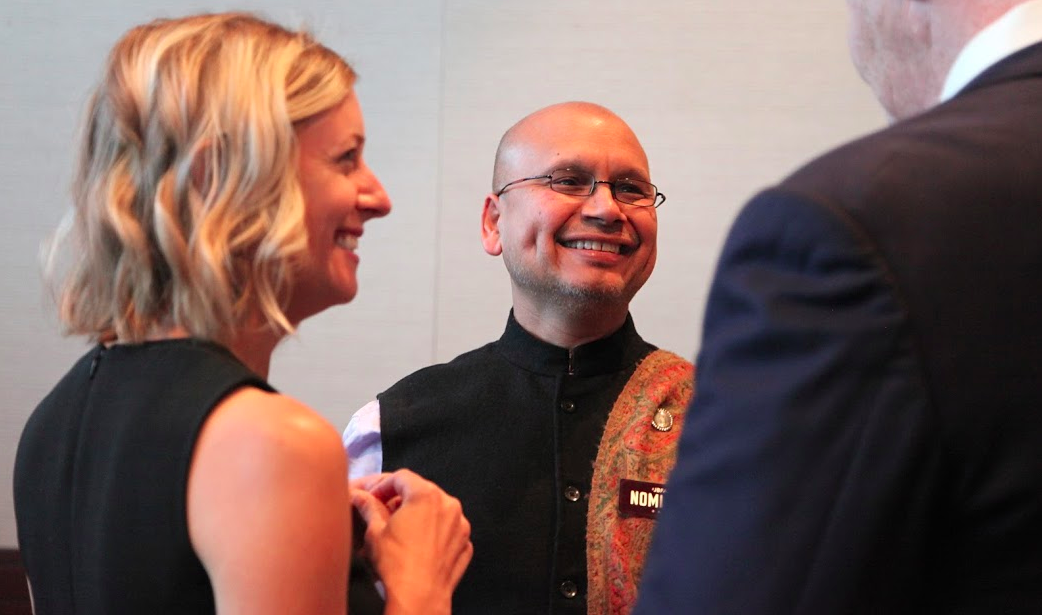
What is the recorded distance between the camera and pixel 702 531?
780 millimetres

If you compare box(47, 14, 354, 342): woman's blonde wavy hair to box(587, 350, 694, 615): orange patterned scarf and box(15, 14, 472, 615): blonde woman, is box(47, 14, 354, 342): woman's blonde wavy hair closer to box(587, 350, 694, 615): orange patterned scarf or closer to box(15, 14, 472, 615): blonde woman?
box(15, 14, 472, 615): blonde woman

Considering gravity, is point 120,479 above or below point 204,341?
below

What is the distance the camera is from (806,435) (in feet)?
2.44

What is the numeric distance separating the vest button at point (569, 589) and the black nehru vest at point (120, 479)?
0.82 meters

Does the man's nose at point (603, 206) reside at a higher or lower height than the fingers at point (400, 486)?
higher

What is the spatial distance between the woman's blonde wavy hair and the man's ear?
97 centimetres

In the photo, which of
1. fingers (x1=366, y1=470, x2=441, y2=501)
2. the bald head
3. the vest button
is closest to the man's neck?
the bald head

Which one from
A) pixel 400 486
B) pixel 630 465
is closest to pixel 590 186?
pixel 630 465

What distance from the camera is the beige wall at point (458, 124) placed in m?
3.00

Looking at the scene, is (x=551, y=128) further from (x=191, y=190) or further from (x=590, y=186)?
(x=191, y=190)

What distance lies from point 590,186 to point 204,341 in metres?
1.01

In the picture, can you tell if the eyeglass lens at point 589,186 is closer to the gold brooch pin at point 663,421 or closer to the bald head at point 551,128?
the bald head at point 551,128

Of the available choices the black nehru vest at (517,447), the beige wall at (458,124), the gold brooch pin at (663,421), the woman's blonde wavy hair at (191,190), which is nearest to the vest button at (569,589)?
the black nehru vest at (517,447)

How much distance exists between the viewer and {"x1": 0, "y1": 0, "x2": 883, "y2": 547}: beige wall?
3000 mm
